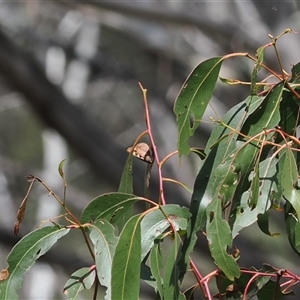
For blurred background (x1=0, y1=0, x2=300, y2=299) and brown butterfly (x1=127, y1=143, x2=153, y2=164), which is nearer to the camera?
brown butterfly (x1=127, y1=143, x2=153, y2=164)

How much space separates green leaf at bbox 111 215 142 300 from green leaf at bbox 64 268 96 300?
93 mm

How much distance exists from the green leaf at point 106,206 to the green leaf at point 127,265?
0.08 meters

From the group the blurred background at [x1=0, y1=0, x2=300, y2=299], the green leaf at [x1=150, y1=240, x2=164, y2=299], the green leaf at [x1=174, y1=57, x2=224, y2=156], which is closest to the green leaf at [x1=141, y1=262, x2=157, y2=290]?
the green leaf at [x1=150, y1=240, x2=164, y2=299]

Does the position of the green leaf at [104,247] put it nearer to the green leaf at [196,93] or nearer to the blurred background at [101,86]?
the green leaf at [196,93]

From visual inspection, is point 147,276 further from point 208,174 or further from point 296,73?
point 296,73

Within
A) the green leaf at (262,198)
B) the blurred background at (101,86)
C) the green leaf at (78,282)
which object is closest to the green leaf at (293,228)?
the green leaf at (262,198)

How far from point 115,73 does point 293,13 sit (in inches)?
36.6

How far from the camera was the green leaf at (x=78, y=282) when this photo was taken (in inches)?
34.9

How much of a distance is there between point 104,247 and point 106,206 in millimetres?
58

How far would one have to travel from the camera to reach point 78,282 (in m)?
0.90

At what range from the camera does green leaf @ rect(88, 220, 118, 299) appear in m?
0.85

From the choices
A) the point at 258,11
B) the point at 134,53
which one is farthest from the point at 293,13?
the point at 134,53

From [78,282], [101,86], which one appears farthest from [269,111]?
[101,86]

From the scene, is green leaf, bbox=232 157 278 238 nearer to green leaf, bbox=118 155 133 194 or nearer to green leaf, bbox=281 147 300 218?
green leaf, bbox=281 147 300 218
